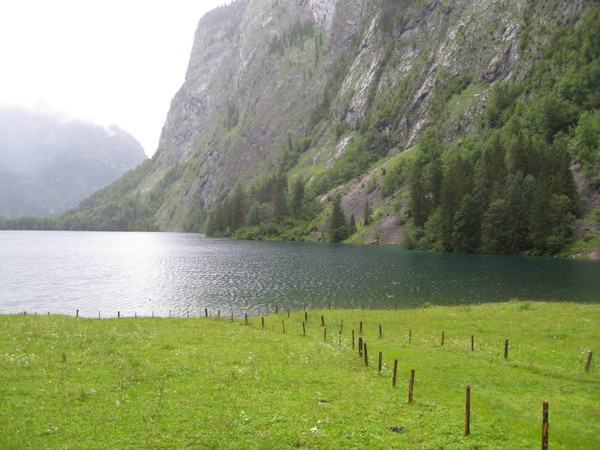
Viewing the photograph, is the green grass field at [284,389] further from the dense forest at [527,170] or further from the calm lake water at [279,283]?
the dense forest at [527,170]

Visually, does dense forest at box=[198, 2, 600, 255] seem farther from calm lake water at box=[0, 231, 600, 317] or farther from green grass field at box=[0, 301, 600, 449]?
green grass field at box=[0, 301, 600, 449]

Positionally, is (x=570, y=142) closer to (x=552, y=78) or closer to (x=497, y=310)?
(x=552, y=78)

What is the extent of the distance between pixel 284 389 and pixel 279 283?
62745mm

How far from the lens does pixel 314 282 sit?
85.6m

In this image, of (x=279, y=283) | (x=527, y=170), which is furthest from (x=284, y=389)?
(x=527, y=170)

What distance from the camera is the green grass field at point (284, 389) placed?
1684 cm

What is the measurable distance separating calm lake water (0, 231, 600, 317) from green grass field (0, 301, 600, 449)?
26525mm

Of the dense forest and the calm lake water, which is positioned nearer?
the calm lake water

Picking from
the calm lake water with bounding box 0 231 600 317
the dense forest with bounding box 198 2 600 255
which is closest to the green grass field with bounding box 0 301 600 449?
the calm lake water with bounding box 0 231 600 317

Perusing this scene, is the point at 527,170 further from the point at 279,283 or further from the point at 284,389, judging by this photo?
the point at 284,389

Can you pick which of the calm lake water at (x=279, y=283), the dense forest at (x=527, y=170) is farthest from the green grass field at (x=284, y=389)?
the dense forest at (x=527, y=170)

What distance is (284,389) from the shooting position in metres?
23.0

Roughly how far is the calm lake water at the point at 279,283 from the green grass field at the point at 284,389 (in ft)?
87.0

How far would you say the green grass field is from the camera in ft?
55.3
